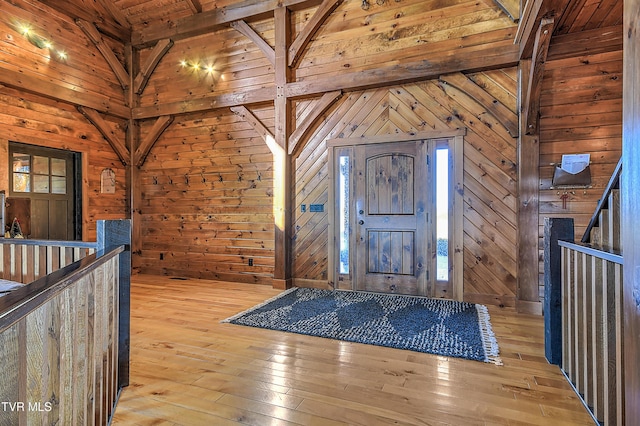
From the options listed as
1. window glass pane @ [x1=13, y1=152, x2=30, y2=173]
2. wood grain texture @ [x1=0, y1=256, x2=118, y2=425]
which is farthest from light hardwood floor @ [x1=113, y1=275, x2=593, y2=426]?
window glass pane @ [x1=13, y1=152, x2=30, y2=173]

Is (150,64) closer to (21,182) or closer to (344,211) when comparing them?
(21,182)

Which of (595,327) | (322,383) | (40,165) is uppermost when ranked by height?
(40,165)

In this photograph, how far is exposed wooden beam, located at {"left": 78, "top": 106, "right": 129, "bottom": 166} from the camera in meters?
5.36

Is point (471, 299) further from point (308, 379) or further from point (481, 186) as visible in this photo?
point (308, 379)

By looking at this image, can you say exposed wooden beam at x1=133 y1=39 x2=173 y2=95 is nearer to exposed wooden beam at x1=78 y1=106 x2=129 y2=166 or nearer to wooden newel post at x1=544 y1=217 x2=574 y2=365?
exposed wooden beam at x1=78 y1=106 x2=129 y2=166

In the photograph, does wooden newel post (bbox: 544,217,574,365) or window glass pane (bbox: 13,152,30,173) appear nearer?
wooden newel post (bbox: 544,217,574,365)

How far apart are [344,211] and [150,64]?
162 inches

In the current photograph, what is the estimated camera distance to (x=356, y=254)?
4.49 metres

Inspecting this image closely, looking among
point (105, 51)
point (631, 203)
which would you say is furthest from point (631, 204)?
point (105, 51)

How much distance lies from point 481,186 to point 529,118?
83 cm

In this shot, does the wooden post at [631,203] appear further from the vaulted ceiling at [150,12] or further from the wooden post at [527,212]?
the vaulted ceiling at [150,12]

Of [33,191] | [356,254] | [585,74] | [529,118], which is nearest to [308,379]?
[356,254]

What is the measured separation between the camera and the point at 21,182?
4.68m

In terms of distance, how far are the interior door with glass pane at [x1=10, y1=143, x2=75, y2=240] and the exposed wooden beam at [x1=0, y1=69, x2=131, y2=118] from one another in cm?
76
